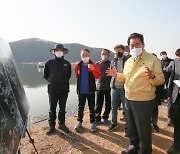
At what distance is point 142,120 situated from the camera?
3695mm

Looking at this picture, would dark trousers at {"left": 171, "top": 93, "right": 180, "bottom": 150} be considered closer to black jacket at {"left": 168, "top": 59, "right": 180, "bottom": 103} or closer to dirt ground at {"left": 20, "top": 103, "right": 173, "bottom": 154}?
black jacket at {"left": 168, "top": 59, "right": 180, "bottom": 103}

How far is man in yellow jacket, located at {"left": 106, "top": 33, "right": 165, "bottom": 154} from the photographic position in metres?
3.56

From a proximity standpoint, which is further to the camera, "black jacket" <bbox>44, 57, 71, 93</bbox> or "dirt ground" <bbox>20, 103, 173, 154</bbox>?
"black jacket" <bbox>44, 57, 71, 93</bbox>

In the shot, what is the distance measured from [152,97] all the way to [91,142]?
2192mm

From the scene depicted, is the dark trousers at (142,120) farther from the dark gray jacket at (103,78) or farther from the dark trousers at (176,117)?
the dark gray jacket at (103,78)

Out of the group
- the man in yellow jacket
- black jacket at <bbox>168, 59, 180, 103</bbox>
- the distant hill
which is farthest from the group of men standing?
the distant hill

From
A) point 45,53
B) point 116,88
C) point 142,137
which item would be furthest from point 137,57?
point 45,53

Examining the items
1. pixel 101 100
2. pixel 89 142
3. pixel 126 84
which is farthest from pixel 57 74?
pixel 126 84

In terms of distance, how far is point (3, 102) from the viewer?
81.5 inches

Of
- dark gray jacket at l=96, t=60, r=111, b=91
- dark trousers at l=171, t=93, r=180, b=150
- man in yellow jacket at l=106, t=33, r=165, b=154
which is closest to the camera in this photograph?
man in yellow jacket at l=106, t=33, r=165, b=154

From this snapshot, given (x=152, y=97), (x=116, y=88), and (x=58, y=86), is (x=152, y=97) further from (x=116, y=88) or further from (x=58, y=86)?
(x=58, y=86)

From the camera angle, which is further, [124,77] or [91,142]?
[91,142]

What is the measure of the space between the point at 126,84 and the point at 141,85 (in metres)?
0.37

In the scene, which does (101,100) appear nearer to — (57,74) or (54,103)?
(54,103)
